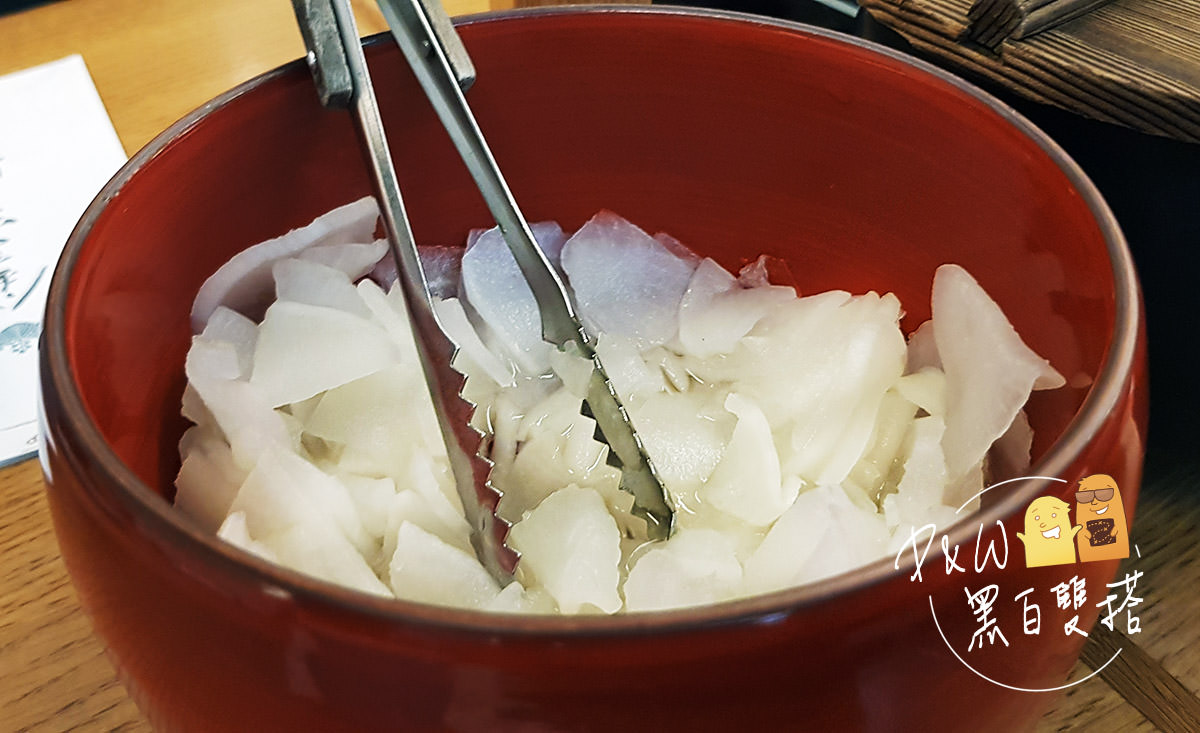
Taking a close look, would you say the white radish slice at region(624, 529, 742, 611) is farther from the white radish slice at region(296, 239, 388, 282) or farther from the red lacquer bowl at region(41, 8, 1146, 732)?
the white radish slice at region(296, 239, 388, 282)

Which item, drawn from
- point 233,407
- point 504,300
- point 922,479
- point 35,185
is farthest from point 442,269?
point 35,185

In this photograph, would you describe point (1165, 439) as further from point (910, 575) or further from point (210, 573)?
point (210, 573)

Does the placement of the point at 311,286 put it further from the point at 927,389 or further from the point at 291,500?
the point at 927,389

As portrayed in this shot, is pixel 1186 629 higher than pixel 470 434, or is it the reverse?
pixel 470 434

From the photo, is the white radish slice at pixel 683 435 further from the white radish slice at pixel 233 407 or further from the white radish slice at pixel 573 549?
the white radish slice at pixel 233 407

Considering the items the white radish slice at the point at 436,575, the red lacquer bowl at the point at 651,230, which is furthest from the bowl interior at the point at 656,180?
the white radish slice at the point at 436,575

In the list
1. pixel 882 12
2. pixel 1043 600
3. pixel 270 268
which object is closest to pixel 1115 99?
pixel 882 12
